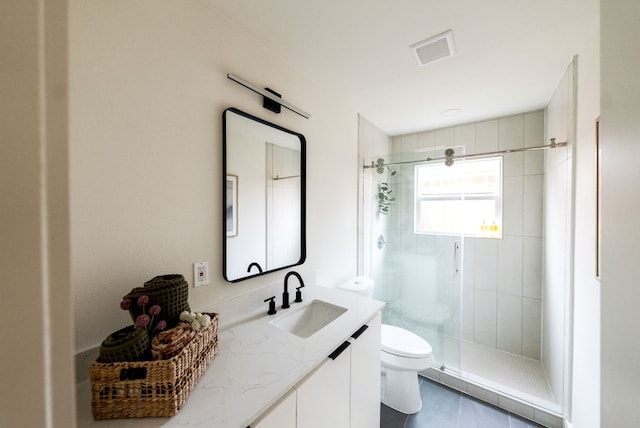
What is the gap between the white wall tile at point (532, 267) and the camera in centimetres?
219

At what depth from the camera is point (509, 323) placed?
2318 millimetres

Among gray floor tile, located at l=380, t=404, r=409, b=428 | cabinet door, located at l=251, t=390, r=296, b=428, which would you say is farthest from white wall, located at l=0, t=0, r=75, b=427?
gray floor tile, located at l=380, t=404, r=409, b=428

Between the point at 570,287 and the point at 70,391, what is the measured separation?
2241mm

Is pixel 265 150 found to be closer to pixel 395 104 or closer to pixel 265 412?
pixel 265 412

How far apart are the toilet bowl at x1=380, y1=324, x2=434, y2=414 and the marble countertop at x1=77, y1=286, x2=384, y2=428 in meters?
0.61

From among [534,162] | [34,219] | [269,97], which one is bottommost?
[34,219]

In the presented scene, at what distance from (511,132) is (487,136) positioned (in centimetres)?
19

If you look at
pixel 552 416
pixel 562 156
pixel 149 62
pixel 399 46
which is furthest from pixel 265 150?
pixel 552 416

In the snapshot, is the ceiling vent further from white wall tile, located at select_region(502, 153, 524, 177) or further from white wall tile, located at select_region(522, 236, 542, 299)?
white wall tile, located at select_region(522, 236, 542, 299)

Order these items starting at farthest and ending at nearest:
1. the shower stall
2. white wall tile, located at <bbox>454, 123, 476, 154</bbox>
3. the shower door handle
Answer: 1. white wall tile, located at <bbox>454, 123, 476, 154</bbox>
2. the shower door handle
3. the shower stall

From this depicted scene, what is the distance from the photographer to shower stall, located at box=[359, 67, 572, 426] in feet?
6.43

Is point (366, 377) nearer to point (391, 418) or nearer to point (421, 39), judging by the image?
point (391, 418)

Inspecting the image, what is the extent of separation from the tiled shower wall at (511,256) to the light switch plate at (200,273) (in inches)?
101

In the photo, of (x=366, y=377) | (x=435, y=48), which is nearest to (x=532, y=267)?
(x=366, y=377)
